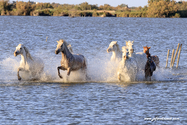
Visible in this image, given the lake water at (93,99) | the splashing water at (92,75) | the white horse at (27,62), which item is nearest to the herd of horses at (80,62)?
the white horse at (27,62)

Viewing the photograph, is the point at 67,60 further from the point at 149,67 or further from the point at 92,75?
the point at 149,67

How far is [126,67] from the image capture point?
602 inches

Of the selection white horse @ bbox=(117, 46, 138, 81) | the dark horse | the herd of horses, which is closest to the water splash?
the herd of horses

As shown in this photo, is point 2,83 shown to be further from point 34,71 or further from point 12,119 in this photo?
point 12,119

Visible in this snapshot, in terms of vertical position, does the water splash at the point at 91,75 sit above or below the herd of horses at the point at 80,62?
below

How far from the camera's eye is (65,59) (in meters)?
15.8

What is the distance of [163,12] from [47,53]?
107m

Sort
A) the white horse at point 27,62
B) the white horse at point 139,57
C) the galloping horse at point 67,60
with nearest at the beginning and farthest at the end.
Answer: the galloping horse at point 67,60, the white horse at point 27,62, the white horse at point 139,57

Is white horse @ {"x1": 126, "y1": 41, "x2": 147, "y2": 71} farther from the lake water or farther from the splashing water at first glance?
the lake water

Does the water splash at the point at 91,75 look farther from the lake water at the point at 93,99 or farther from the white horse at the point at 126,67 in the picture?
the white horse at the point at 126,67

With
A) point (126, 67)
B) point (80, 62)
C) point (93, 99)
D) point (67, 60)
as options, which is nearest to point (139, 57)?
point (126, 67)

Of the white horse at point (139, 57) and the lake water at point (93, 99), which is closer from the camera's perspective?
the lake water at point (93, 99)

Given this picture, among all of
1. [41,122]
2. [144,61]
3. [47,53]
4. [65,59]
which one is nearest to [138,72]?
[144,61]

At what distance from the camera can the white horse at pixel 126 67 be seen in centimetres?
1521
